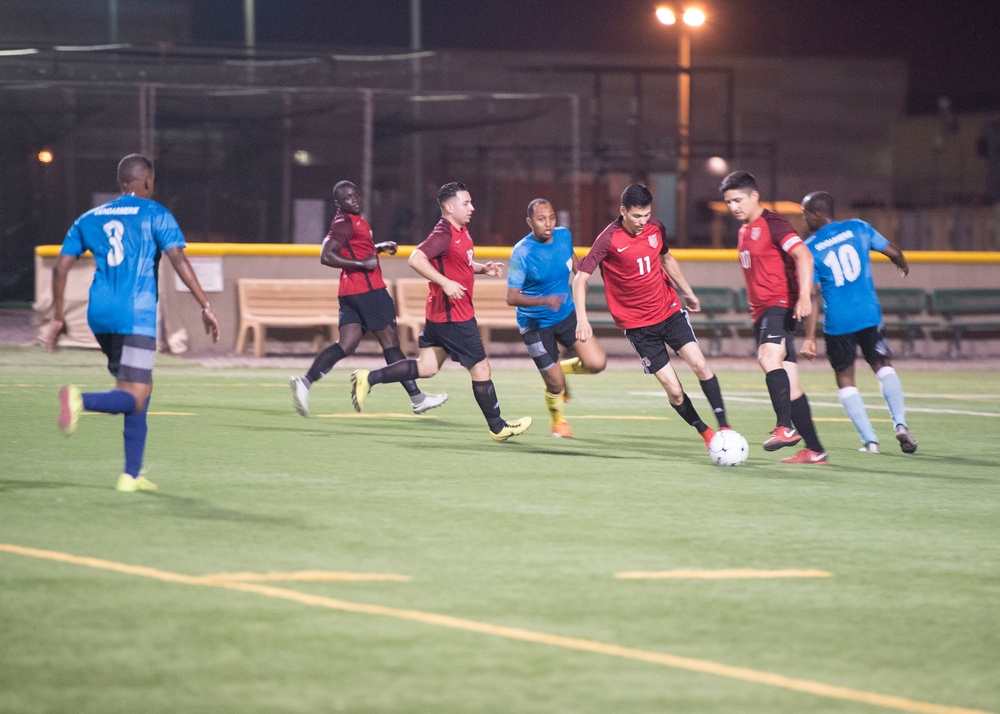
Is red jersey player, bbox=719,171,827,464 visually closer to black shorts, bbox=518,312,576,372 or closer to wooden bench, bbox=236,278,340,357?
black shorts, bbox=518,312,576,372

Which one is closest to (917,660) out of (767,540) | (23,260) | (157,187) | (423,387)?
(767,540)

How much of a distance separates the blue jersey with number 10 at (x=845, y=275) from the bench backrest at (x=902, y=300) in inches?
430

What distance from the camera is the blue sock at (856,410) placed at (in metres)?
9.91

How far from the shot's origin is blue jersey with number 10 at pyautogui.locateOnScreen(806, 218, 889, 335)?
9.76m

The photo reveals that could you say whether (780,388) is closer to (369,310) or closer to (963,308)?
(369,310)

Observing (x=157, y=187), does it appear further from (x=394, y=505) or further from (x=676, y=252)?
(x=394, y=505)

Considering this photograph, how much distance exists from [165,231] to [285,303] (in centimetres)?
1125

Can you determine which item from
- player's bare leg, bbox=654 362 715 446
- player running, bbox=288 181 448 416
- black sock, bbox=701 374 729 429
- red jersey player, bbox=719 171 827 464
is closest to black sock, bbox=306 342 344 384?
player running, bbox=288 181 448 416

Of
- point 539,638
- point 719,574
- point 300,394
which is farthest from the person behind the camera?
point 300,394

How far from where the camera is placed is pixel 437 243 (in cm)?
1012

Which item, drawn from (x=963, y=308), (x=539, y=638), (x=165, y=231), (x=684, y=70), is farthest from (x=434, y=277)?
(x=963, y=308)

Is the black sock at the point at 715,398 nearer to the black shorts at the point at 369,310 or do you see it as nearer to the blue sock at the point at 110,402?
the black shorts at the point at 369,310

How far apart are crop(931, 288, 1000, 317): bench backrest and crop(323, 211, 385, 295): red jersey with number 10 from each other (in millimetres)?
11388

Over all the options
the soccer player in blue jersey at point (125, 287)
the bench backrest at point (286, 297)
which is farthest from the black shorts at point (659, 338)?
the bench backrest at point (286, 297)
